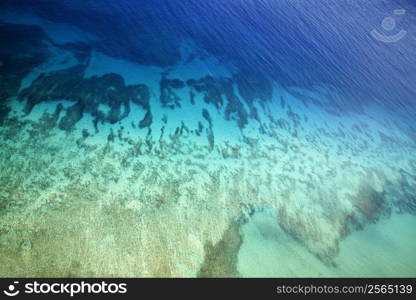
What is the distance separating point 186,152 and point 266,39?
11.8 m

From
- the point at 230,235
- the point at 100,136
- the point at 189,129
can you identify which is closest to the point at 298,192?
the point at 230,235

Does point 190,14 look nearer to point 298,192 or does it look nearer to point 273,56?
point 273,56

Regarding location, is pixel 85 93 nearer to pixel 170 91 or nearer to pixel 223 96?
pixel 170 91

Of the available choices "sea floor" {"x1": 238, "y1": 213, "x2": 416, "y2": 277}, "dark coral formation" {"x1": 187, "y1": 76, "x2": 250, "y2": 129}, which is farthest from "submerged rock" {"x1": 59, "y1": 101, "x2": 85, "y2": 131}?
"sea floor" {"x1": 238, "y1": 213, "x2": 416, "y2": 277}

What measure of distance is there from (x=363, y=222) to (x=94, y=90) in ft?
34.6

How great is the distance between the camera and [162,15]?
52.2 ft

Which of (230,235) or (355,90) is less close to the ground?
(355,90)

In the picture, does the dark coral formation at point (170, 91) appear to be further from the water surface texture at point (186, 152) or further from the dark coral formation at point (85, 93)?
the dark coral formation at point (85, 93)

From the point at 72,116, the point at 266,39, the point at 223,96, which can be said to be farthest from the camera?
the point at 266,39

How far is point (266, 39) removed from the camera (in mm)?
17406

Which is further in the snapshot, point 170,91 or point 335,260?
point 170,91

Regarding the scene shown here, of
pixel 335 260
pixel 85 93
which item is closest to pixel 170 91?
pixel 85 93

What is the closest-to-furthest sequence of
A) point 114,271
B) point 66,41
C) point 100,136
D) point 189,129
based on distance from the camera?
1. point 114,271
2. point 100,136
3. point 189,129
4. point 66,41

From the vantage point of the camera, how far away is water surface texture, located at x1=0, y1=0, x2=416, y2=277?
21.3ft
